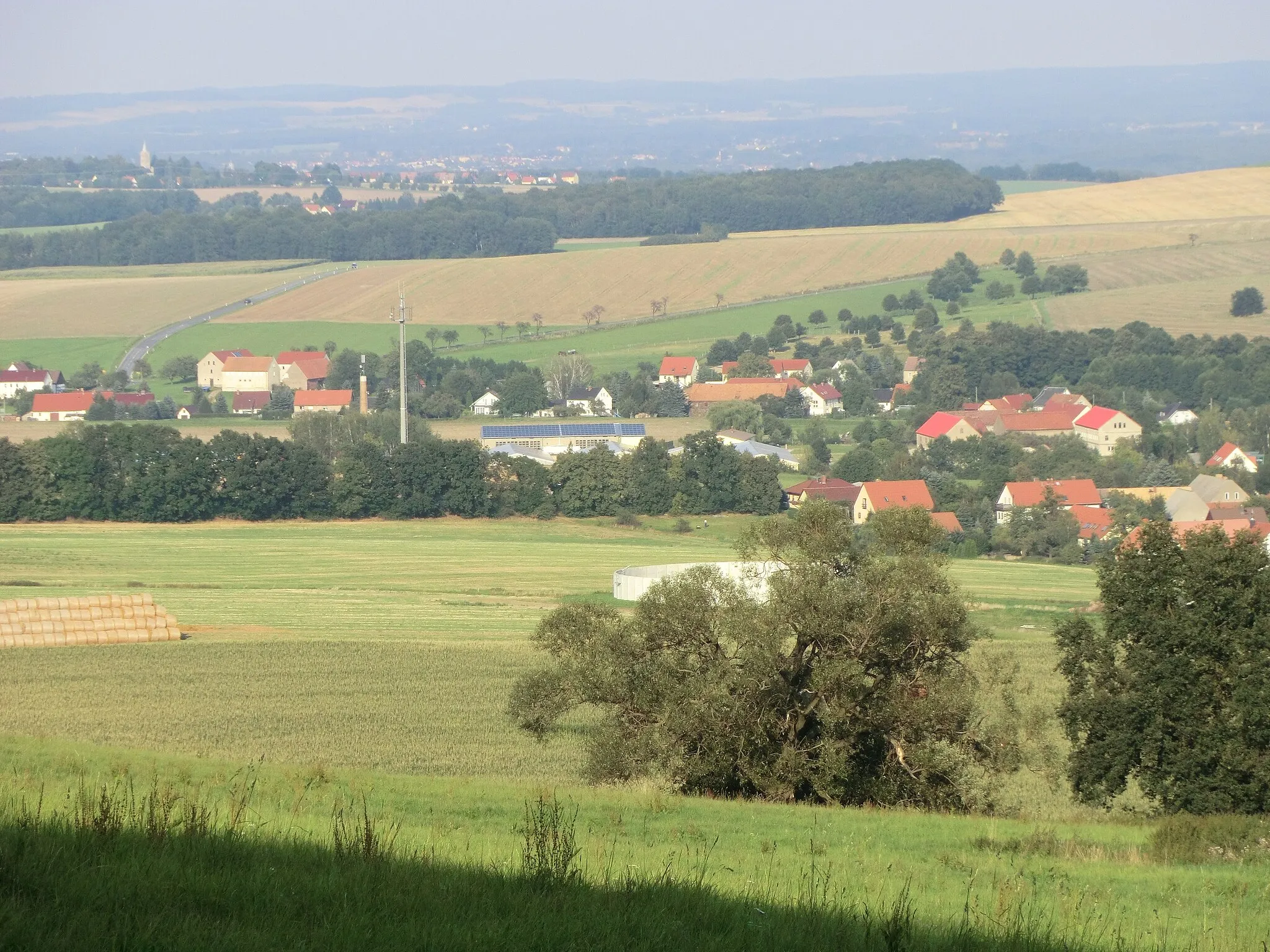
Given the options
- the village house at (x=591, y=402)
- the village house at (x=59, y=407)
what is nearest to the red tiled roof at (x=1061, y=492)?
the village house at (x=591, y=402)

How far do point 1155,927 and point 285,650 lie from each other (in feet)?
92.4

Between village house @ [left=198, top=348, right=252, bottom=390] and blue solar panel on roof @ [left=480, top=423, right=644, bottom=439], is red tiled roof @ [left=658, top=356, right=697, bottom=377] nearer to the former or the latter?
blue solar panel on roof @ [left=480, top=423, right=644, bottom=439]

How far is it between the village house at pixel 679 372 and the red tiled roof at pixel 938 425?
22.9 m

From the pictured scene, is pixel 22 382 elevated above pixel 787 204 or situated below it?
below

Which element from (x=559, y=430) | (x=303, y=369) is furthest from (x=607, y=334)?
(x=559, y=430)

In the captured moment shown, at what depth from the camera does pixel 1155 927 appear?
31.4ft

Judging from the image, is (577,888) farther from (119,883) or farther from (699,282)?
(699,282)

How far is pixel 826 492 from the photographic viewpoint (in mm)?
77375

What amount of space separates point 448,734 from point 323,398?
8665cm

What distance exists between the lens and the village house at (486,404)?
110 meters

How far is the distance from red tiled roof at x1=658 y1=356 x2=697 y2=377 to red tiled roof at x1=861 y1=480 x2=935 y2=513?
4029cm

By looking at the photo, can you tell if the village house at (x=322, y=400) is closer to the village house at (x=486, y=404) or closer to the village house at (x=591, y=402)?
the village house at (x=486, y=404)

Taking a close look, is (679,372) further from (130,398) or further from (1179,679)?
(1179,679)

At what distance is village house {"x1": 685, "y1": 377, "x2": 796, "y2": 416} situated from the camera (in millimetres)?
111750
